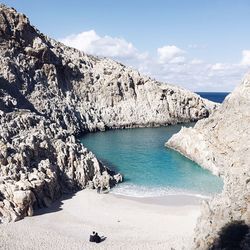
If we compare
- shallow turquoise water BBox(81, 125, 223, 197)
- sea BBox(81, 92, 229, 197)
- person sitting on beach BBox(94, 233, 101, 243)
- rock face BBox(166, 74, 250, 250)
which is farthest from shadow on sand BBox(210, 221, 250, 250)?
shallow turquoise water BBox(81, 125, 223, 197)

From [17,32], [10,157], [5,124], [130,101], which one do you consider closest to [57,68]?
[17,32]

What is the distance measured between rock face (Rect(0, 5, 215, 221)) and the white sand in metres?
2.26

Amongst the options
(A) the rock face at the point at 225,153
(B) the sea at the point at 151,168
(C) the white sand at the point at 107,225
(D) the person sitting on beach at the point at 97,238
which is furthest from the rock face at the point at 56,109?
(A) the rock face at the point at 225,153

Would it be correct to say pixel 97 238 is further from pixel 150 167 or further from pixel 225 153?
pixel 225 153

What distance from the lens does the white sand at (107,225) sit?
1253 inches

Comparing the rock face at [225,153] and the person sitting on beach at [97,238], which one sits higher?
the rock face at [225,153]

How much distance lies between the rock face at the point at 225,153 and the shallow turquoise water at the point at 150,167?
1.95m

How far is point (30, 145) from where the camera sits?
46.2m

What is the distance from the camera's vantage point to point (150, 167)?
56.7 m

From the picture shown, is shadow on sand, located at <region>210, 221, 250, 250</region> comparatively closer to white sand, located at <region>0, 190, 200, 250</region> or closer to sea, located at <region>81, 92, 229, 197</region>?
white sand, located at <region>0, 190, 200, 250</region>

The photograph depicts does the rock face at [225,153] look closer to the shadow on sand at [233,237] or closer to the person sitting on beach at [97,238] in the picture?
the shadow on sand at [233,237]

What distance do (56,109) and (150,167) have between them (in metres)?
39.3

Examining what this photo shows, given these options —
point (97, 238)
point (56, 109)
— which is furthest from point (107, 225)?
point (56, 109)

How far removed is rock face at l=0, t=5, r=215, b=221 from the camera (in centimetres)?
4178
